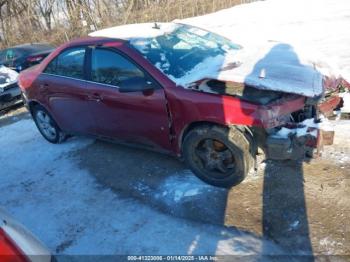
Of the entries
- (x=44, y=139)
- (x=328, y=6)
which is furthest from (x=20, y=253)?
(x=328, y=6)

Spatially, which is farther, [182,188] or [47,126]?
[47,126]

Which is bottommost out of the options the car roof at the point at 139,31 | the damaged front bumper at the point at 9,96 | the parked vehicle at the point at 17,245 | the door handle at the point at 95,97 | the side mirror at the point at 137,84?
the damaged front bumper at the point at 9,96

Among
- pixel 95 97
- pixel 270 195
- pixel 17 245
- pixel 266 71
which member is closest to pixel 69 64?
pixel 95 97

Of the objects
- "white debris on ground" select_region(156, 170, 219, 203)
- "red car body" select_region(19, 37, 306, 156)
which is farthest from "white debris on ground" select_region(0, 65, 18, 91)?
"white debris on ground" select_region(156, 170, 219, 203)

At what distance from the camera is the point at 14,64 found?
448 inches

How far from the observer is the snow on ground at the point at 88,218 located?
3.71 meters

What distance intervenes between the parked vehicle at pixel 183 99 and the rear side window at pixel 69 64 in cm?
1

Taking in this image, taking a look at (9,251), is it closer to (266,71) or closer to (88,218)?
(88,218)

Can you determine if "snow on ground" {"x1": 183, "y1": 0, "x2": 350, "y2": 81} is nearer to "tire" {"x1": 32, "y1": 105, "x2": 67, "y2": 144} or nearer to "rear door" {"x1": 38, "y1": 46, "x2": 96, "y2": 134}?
"rear door" {"x1": 38, "y1": 46, "x2": 96, "y2": 134}

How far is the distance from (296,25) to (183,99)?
9.93 meters

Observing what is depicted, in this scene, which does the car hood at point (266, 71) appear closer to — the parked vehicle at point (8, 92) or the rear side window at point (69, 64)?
the rear side window at point (69, 64)

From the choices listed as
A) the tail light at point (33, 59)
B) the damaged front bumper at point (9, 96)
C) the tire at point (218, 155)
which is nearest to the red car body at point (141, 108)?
the tire at point (218, 155)

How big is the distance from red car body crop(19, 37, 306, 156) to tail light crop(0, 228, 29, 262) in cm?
240

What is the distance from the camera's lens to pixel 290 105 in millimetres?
4098
